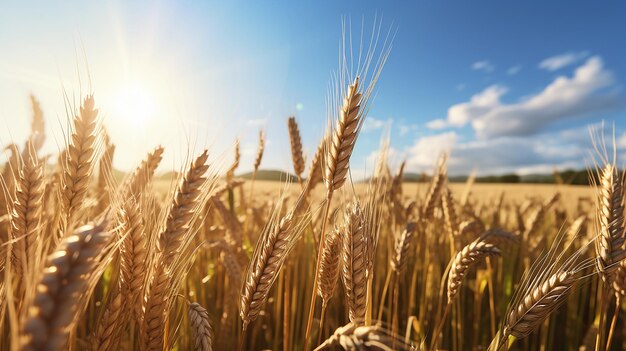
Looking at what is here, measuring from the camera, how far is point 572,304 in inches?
109

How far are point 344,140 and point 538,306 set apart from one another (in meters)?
0.82

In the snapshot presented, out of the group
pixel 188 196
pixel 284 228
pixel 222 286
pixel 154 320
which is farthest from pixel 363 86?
pixel 222 286

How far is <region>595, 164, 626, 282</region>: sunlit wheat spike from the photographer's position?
4.29 ft

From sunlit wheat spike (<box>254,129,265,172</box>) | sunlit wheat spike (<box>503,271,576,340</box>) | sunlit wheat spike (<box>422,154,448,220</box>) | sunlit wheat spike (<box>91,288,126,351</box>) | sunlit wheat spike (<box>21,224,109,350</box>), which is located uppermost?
sunlit wheat spike (<box>254,129,265,172</box>)

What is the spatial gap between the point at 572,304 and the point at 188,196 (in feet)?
10.1

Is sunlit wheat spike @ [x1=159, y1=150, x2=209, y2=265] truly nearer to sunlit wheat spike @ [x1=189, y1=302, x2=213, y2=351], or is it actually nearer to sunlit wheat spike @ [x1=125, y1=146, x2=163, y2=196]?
sunlit wheat spike @ [x1=189, y1=302, x2=213, y2=351]

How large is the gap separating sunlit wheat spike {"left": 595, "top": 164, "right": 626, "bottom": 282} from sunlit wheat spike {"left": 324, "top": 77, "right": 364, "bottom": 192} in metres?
0.95

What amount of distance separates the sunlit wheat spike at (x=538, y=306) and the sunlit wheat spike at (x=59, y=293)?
3.79 feet

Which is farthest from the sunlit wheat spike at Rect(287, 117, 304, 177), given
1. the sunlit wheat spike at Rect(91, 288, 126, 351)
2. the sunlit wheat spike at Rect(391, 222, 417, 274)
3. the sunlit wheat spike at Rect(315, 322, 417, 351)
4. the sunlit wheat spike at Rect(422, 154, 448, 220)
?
the sunlit wheat spike at Rect(315, 322, 417, 351)

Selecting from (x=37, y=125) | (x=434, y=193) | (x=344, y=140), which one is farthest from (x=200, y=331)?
(x=37, y=125)

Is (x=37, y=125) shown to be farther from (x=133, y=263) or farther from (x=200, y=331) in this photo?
(x=200, y=331)

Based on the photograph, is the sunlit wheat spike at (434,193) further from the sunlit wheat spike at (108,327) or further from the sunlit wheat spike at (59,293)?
the sunlit wheat spike at (59,293)

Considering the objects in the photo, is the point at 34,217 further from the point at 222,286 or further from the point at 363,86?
the point at 222,286

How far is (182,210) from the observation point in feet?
3.53
